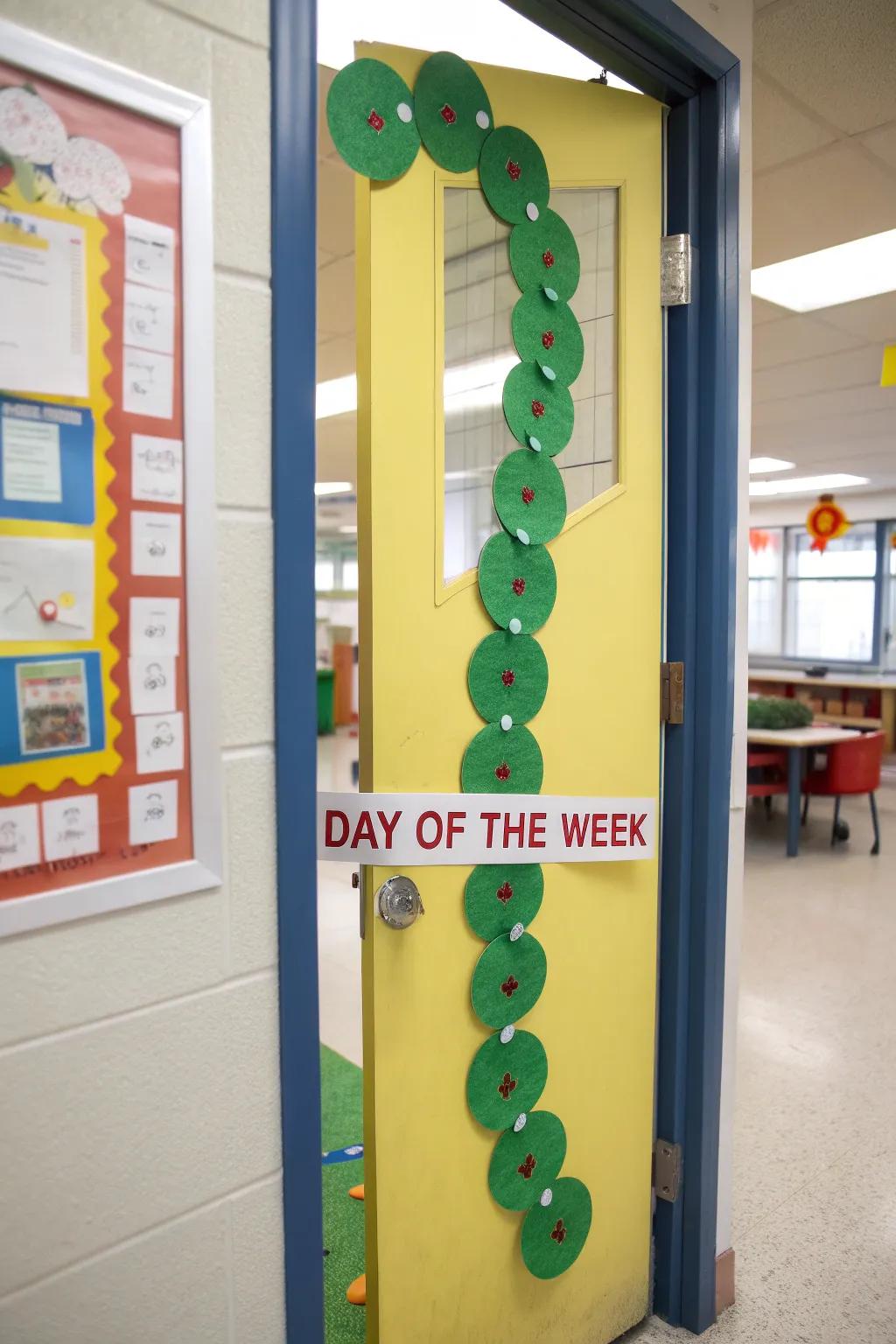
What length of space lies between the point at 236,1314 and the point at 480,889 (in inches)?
26.7

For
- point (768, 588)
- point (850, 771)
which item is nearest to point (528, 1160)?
point (850, 771)

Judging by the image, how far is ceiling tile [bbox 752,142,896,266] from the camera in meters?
2.71

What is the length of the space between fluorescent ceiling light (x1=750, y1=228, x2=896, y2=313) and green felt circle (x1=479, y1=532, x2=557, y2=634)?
2.49m

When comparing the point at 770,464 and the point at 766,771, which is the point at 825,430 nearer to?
the point at 770,464

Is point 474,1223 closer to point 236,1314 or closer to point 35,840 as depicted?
point 236,1314

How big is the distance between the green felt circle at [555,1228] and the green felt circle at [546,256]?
5.36 ft

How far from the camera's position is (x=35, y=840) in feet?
2.75

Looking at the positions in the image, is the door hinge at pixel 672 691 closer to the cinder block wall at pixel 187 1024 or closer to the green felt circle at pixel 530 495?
the green felt circle at pixel 530 495

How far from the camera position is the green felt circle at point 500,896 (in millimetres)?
1488

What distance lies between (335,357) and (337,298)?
103 cm

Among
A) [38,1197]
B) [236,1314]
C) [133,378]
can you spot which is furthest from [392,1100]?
[133,378]

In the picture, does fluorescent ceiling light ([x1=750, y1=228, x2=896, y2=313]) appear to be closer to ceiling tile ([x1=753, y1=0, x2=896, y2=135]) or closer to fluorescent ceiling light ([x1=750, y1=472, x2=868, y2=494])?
ceiling tile ([x1=753, y1=0, x2=896, y2=135])

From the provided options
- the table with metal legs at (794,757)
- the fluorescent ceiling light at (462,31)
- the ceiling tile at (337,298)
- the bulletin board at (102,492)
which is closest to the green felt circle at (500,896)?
the bulletin board at (102,492)

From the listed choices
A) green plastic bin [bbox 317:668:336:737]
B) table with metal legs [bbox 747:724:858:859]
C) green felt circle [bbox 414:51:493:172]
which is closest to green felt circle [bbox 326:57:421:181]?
green felt circle [bbox 414:51:493:172]
